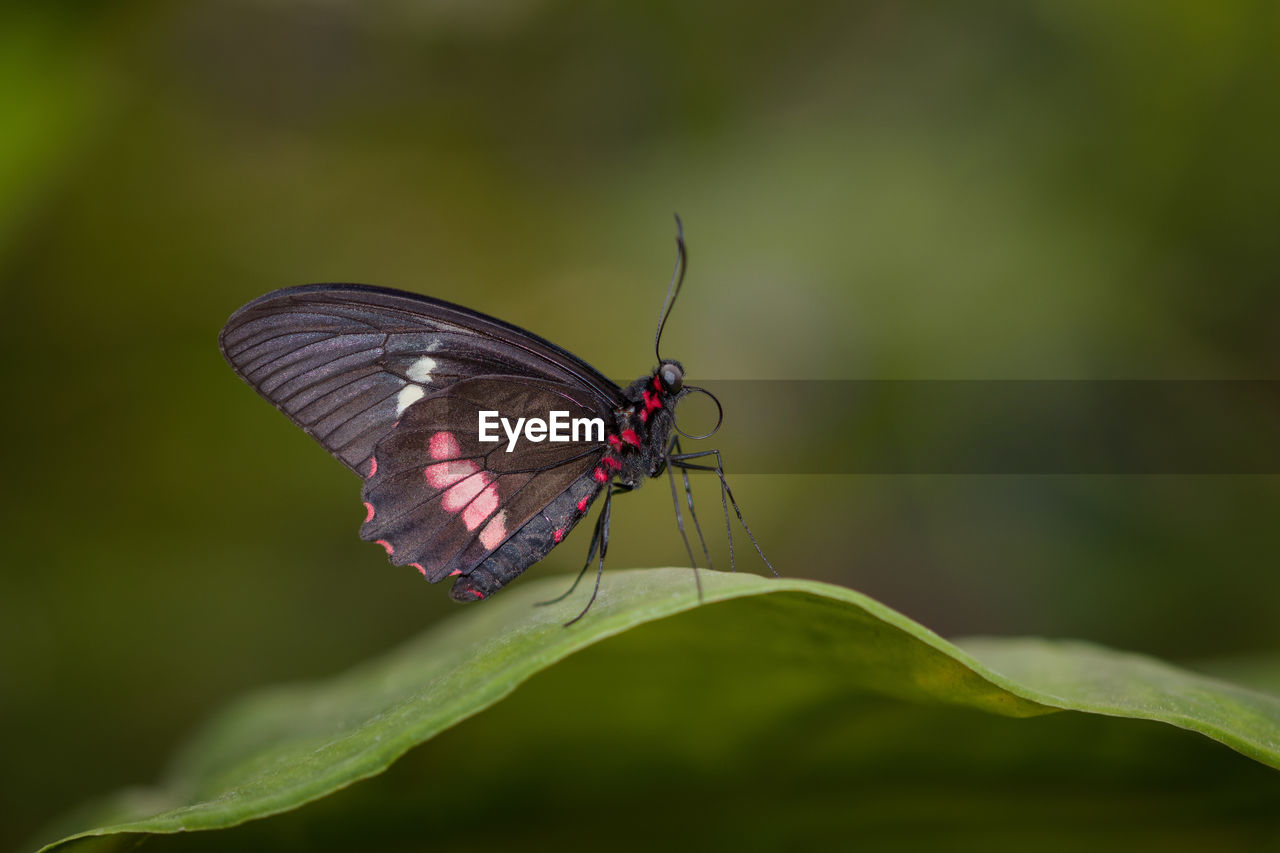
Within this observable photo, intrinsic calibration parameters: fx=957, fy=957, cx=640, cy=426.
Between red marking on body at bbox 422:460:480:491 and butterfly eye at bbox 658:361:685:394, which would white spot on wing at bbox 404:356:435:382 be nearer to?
red marking on body at bbox 422:460:480:491

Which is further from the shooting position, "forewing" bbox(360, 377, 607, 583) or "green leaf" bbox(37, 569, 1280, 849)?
"forewing" bbox(360, 377, 607, 583)

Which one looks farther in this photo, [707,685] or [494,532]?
[494,532]

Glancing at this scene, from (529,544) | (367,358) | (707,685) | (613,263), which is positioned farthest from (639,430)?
(613,263)

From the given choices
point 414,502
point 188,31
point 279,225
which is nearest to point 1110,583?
point 414,502

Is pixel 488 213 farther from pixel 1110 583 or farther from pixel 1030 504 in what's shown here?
pixel 1110 583

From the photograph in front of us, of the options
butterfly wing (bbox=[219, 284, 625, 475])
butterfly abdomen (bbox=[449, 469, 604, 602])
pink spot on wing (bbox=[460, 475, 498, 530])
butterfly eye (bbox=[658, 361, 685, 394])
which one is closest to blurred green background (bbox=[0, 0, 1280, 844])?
butterfly wing (bbox=[219, 284, 625, 475])

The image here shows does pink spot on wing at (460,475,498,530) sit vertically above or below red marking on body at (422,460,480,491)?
below

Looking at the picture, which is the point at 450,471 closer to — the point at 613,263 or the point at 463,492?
the point at 463,492
